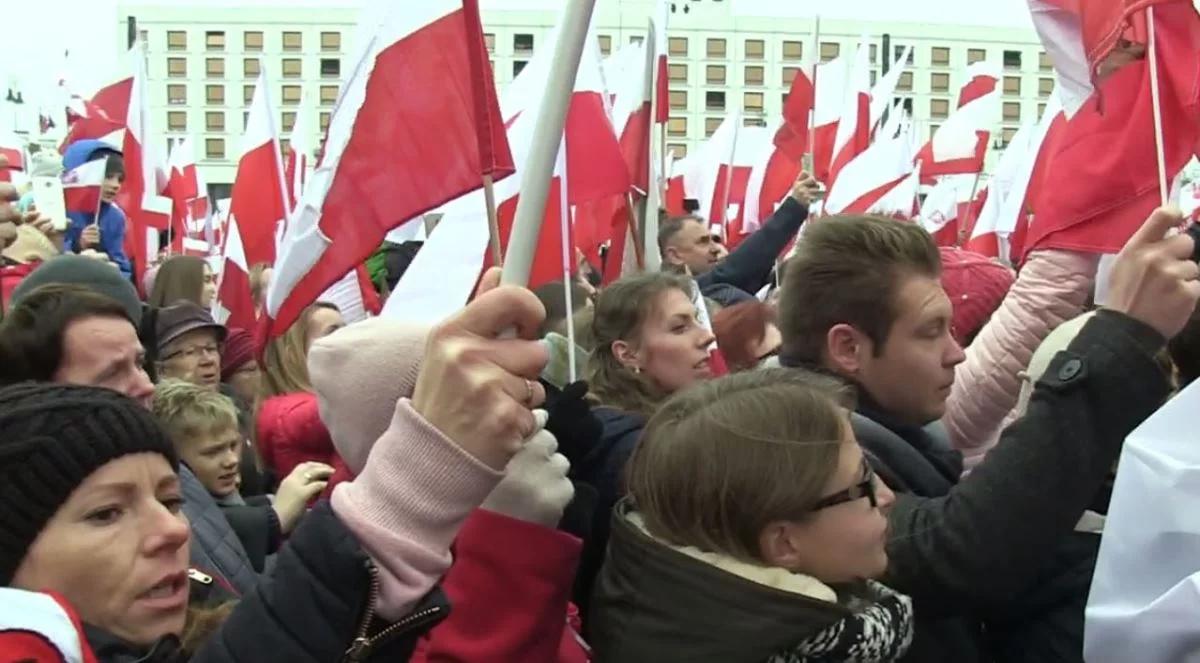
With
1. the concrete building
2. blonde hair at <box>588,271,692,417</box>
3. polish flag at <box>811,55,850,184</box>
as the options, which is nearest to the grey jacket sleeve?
blonde hair at <box>588,271,692,417</box>

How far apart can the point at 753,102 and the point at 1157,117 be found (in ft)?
200

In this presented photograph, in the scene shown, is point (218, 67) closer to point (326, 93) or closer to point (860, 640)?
point (326, 93)

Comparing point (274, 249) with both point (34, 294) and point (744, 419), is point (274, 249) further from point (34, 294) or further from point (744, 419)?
point (744, 419)

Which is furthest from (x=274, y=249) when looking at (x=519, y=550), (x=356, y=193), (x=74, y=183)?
(x=519, y=550)

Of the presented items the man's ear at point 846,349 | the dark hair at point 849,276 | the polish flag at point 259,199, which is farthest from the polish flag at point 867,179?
the man's ear at point 846,349

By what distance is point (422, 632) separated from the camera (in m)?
1.62

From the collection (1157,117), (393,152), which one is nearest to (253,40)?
(393,152)

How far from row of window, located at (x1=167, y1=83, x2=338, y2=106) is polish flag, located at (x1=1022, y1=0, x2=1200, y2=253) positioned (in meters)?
59.2

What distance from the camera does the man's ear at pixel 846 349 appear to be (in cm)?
246

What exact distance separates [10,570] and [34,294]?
130 cm

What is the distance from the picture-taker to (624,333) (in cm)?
331

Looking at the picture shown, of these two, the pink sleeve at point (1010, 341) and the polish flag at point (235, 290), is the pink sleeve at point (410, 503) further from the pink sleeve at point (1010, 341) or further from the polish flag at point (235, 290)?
the polish flag at point (235, 290)

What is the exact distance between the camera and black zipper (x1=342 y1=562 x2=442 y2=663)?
156 cm

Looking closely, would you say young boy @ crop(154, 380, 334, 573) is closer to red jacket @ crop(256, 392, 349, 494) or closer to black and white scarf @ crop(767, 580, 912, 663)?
red jacket @ crop(256, 392, 349, 494)
